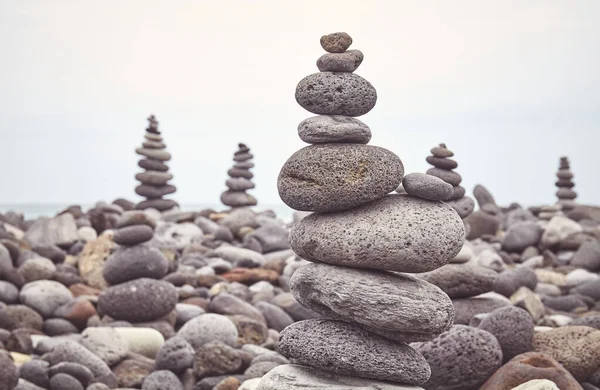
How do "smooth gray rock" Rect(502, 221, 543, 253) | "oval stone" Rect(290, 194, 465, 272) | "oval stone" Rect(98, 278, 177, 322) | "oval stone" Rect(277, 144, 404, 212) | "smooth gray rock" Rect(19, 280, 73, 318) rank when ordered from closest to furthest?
1. "oval stone" Rect(290, 194, 465, 272)
2. "oval stone" Rect(277, 144, 404, 212)
3. "oval stone" Rect(98, 278, 177, 322)
4. "smooth gray rock" Rect(19, 280, 73, 318)
5. "smooth gray rock" Rect(502, 221, 543, 253)

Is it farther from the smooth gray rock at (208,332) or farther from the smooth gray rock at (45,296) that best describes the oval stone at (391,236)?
the smooth gray rock at (45,296)

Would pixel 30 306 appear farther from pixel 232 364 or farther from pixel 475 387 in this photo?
pixel 475 387

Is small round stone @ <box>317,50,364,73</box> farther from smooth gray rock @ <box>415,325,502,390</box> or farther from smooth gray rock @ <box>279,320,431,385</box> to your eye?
smooth gray rock @ <box>415,325,502,390</box>

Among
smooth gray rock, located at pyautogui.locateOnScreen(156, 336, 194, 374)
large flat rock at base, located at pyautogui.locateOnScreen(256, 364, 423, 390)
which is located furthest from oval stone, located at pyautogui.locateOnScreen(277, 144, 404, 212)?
smooth gray rock, located at pyautogui.locateOnScreen(156, 336, 194, 374)

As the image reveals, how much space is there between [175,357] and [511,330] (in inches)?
161

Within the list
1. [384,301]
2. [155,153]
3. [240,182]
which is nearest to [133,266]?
[384,301]

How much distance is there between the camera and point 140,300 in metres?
12.0

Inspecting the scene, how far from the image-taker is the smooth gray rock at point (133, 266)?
1241cm

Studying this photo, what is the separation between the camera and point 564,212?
24.7m

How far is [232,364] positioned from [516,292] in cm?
616

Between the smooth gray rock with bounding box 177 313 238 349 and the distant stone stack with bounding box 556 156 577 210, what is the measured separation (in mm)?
16895

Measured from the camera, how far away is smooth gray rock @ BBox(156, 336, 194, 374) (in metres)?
9.70

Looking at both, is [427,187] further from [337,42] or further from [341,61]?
[337,42]

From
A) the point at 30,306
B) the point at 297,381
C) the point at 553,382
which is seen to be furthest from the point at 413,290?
the point at 30,306
